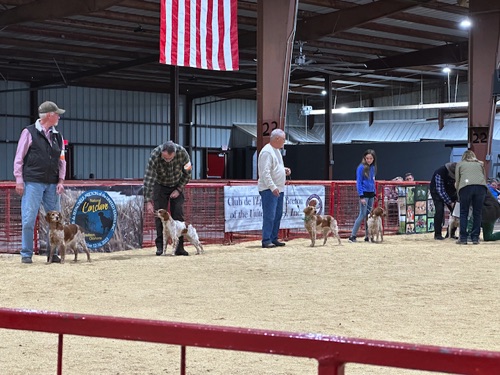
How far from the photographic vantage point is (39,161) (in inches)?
396

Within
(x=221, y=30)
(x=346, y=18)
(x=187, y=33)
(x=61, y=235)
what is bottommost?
(x=61, y=235)

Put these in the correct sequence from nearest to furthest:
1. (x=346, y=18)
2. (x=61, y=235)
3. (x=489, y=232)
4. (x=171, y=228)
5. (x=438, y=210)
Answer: (x=61, y=235) < (x=171, y=228) < (x=489, y=232) < (x=438, y=210) < (x=346, y=18)

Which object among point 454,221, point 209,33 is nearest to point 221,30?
point 209,33

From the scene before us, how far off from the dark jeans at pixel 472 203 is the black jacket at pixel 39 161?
719cm

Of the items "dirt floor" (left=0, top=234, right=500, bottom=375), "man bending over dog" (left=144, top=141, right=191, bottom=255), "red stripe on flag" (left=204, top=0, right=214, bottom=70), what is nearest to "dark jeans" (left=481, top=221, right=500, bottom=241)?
"dirt floor" (left=0, top=234, right=500, bottom=375)

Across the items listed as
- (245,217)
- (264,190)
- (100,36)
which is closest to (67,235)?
(264,190)

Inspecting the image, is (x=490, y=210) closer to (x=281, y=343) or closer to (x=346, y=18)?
(x=346, y=18)

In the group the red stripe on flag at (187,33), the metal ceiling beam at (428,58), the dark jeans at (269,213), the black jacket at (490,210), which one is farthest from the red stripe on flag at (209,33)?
the metal ceiling beam at (428,58)

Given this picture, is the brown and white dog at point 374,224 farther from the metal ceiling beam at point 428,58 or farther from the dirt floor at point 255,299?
the metal ceiling beam at point 428,58

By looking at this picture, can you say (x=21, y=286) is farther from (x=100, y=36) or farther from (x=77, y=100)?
(x=77, y=100)

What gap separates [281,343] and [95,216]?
1021 centimetres

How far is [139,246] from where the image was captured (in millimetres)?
13156

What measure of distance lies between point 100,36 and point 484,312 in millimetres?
24694

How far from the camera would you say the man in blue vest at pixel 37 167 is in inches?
394
